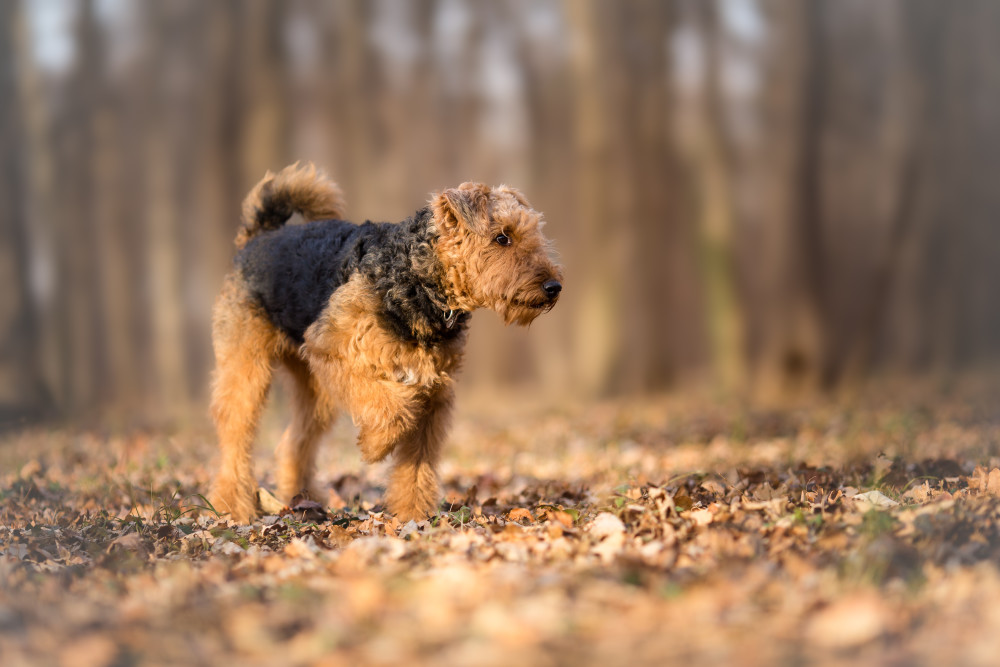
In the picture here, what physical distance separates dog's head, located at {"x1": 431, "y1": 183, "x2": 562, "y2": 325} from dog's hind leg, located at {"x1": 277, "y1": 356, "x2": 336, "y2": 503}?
167 cm

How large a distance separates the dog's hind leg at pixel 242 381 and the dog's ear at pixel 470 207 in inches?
66.9

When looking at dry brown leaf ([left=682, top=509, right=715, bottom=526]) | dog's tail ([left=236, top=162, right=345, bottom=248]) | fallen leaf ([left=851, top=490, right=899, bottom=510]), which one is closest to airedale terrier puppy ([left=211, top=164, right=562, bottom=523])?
dog's tail ([left=236, top=162, right=345, bottom=248])

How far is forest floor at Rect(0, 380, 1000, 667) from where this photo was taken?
8.59 feet

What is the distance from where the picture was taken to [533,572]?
3.37 m

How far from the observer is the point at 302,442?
6.08m

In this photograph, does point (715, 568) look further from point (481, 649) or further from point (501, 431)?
point (501, 431)

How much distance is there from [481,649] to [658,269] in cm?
1350

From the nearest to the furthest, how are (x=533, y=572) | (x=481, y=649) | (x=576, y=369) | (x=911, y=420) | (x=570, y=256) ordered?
1. (x=481, y=649)
2. (x=533, y=572)
3. (x=911, y=420)
4. (x=576, y=369)
5. (x=570, y=256)

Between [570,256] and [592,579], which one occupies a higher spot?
[570,256]

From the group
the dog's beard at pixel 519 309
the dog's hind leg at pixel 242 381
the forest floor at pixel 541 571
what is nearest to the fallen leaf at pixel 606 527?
the forest floor at pixel 541 571

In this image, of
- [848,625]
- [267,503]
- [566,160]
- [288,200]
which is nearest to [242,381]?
[267,503]

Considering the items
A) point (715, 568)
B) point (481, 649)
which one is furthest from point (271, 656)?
point (715, 568)

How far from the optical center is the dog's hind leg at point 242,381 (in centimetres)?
569

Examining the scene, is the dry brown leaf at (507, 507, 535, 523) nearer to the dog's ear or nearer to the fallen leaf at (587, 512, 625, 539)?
the fallen leaf at (587, 512, 625, 539)
